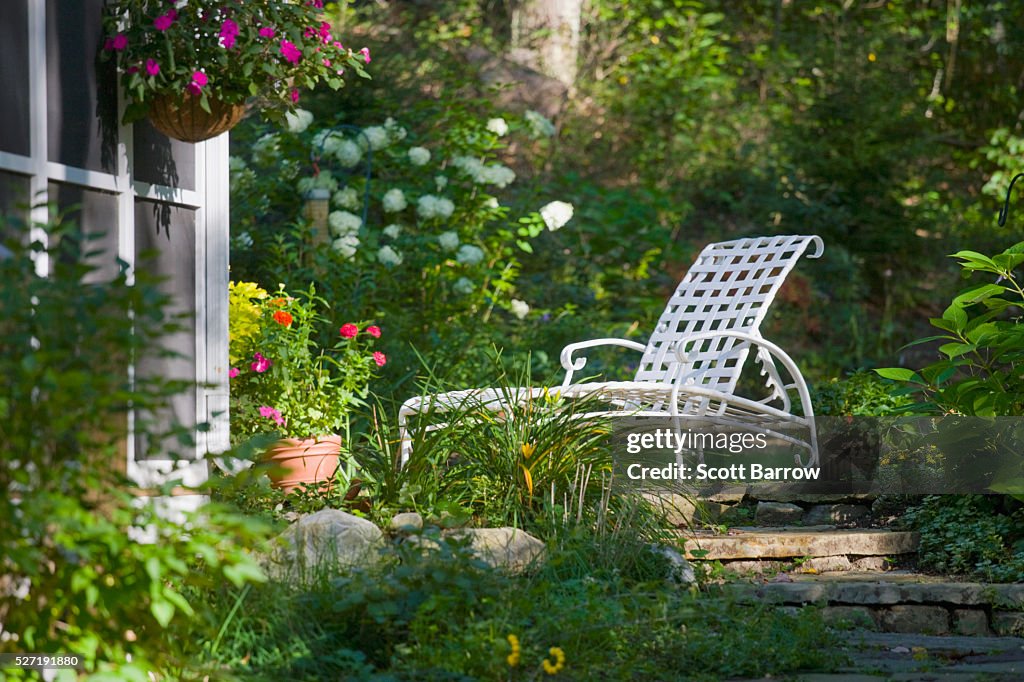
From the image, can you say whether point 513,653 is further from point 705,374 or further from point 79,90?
point 705,374

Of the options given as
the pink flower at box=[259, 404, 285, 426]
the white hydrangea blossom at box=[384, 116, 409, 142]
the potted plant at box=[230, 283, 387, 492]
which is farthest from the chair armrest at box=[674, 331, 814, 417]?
the white hydrangea blossom at box=[384, 116, 409, 142]

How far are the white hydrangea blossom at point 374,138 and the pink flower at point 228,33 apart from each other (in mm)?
3320

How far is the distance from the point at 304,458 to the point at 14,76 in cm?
181

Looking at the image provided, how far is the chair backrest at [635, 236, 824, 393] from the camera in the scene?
518 cm

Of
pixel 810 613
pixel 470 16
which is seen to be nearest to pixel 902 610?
pixel 810 613

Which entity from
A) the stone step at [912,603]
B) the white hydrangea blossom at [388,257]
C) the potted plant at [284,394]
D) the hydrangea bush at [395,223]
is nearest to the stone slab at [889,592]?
the stone step at [912,603]

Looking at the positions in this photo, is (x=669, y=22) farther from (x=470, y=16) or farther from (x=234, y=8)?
(x=234, y=8)

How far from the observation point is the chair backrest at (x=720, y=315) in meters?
5.18

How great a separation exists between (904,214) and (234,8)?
7.29 meters

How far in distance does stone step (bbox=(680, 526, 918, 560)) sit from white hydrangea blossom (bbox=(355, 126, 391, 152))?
352cm

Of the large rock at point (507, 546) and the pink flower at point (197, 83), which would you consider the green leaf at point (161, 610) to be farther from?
the pink flower at point (197, 83)

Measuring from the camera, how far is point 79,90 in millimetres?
3285

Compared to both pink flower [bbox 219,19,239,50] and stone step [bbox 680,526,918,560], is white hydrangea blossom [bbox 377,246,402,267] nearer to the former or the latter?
stone step [bbox 680,526,918,560]

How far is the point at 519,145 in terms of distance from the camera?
9117 mm
